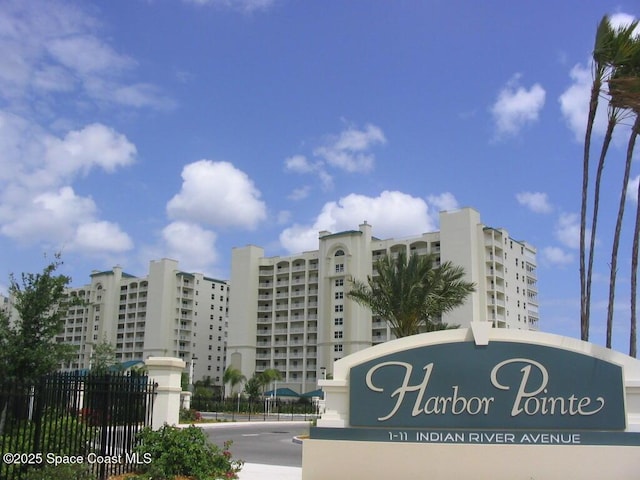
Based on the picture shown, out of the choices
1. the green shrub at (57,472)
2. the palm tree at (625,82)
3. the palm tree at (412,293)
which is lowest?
the green shrub at (57,472)

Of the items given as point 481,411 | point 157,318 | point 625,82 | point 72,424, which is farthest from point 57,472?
point 157,318

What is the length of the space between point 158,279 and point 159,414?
104 metres

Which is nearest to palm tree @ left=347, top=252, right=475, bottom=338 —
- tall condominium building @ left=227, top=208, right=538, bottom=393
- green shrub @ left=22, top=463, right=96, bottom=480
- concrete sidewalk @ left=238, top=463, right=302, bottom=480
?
concrete sidewalk @ left=238, top=463, right=302, bottom=480

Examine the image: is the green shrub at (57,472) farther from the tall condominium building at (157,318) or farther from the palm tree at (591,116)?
the tall condominium building at (157,318)

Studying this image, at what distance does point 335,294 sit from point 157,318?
36.8 m

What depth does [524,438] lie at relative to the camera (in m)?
13.1

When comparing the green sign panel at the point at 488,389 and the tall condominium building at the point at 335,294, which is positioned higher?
the tall condominium building at the point at 335,294

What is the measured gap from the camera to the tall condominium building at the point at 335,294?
84.9m

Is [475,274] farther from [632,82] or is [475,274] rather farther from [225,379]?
[632,82]

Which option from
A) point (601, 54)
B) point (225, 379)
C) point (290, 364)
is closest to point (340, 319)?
point (290, 364)

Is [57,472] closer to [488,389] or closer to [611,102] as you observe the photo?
[488,389]

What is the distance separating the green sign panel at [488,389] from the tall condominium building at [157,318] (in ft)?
340

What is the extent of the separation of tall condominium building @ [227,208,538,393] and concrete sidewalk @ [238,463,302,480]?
62.5m

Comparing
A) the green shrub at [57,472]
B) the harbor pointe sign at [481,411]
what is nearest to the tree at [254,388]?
the harbor pointe sign at [481,411]
